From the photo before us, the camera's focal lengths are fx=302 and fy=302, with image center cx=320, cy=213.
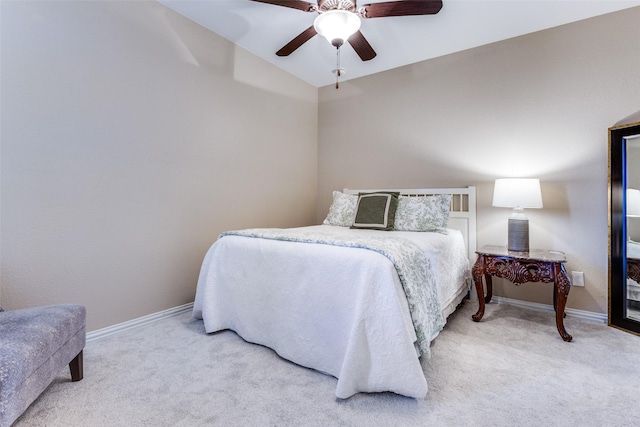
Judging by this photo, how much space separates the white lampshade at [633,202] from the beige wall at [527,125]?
20cm

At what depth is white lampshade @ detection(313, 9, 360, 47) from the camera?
5.87 ft

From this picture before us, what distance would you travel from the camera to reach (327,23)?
1.83m

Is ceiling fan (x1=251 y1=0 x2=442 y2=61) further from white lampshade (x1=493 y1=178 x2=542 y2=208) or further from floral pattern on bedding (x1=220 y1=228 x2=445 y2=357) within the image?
white lampshade (x1=493 y1=178 x2=542 y2=208)

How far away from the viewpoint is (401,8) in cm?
187

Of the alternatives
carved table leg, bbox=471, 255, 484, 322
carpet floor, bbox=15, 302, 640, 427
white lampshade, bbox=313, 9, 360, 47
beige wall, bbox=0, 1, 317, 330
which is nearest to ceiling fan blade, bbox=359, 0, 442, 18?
white lampshade, bbox=313, 9, 360, 47

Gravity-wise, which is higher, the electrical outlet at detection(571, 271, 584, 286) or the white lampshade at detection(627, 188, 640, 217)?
the white lampshade at detection(627, 188, 640, 217)

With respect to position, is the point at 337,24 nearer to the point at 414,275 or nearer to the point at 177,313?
the point at 414,275

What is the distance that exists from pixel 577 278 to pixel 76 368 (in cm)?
361

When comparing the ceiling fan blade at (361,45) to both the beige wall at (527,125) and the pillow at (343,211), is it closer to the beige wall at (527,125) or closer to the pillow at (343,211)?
the beige wall at (527,125)

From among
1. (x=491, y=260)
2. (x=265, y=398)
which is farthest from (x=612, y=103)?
(x=265, y=398)

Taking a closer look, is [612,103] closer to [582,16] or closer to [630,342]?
[582,16]

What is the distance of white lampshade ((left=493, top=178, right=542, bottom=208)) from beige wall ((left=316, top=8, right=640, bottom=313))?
0.40 metres

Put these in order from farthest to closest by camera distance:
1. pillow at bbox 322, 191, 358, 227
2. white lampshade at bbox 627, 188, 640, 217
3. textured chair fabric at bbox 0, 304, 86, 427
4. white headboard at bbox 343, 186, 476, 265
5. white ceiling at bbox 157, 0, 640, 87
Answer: pillow at bbox 322, 191, 358, 227 < white headboard at bbox 343, 186, 476, 265 < white ceiling at bbox 157, 0, 640, 87 < white lampshade at bbox 627, 188, 640, 217 < textured chair fabric at bbox 0, 304, 86, 427

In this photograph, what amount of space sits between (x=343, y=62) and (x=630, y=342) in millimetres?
3443
